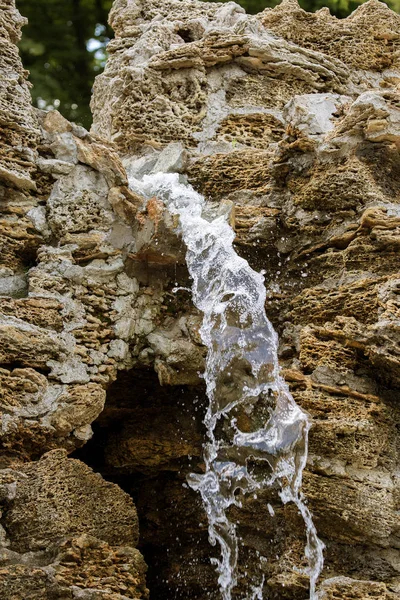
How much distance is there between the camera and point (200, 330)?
5.90 meters

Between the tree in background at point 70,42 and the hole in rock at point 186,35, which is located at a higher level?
the tree in background at point 70,42

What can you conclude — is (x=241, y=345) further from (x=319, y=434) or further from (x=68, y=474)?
(x=68, y=474)

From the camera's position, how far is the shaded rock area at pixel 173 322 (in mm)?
5129

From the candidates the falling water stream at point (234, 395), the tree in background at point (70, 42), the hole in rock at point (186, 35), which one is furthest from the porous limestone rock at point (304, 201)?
the tree in background at point (70, 42)

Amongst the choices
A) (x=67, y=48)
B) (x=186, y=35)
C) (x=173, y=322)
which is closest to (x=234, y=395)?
(x=173, y=322)

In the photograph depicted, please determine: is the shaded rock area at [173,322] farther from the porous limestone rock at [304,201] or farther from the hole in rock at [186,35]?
the hole in rock at [186,35]

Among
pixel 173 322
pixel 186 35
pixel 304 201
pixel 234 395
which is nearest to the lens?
pixel 234 395

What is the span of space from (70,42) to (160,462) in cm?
632

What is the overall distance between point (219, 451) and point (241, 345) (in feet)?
2.24

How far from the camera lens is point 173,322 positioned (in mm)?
6125

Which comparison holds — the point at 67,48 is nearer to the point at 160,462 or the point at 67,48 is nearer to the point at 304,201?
the point at 304,201

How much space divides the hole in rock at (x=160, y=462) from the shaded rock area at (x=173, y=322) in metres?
0.01

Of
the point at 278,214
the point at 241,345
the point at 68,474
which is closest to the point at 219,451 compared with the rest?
the point at 241,345

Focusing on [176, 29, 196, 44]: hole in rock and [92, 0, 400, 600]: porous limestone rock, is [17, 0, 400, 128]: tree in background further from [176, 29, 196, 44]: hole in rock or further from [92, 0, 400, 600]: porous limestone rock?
[176, 29, 196, 44]: hole in rock
